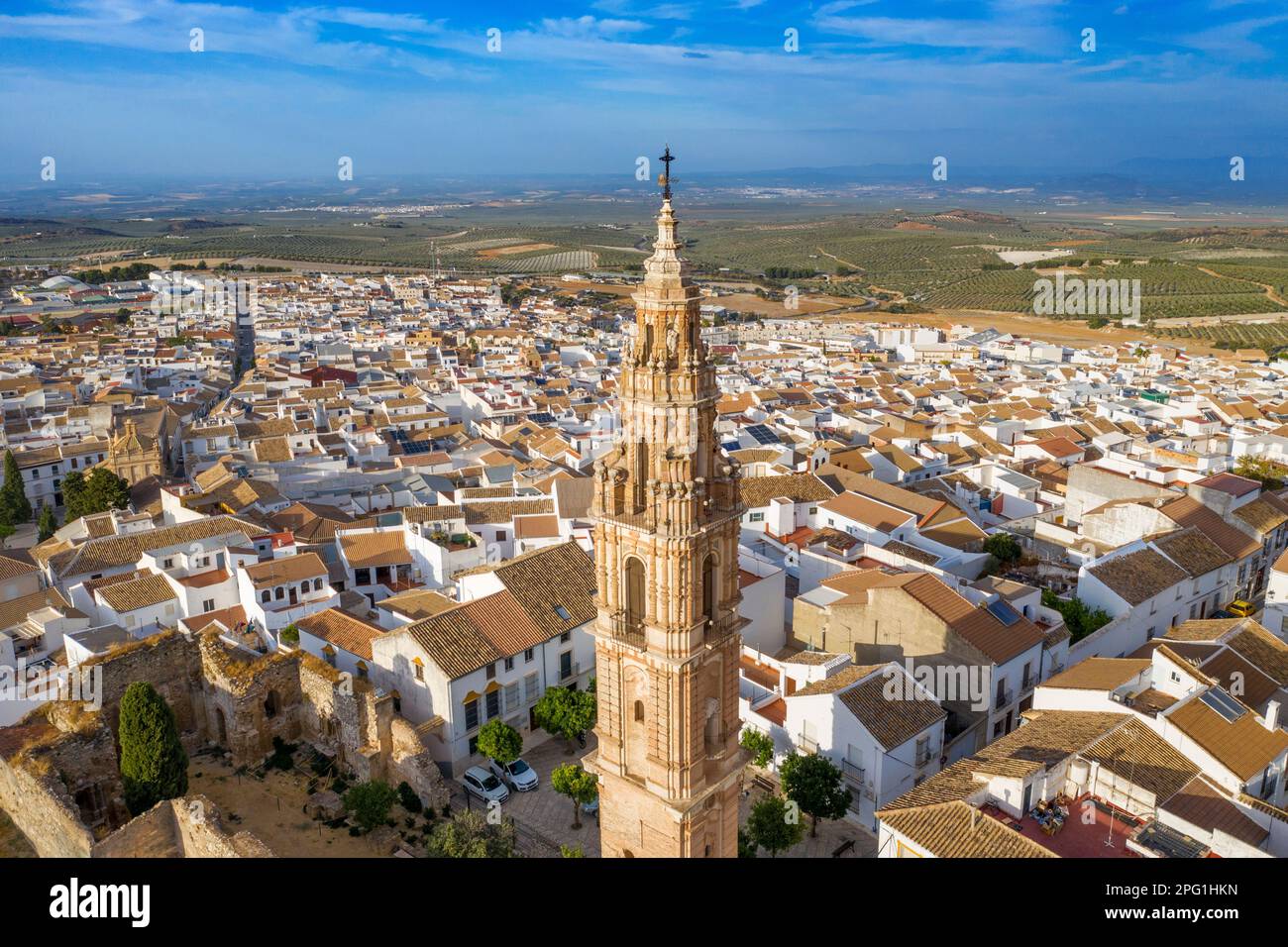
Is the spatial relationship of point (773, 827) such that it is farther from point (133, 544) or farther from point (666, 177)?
point (133, 544)

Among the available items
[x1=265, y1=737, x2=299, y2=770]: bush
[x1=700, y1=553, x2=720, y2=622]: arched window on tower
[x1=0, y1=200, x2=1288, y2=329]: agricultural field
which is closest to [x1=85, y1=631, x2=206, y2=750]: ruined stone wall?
[x1=265, y1=737, x2=299, y2=770]: bush

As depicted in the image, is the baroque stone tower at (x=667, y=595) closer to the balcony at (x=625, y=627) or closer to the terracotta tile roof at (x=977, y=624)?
the balcony at (x=625, y=627)

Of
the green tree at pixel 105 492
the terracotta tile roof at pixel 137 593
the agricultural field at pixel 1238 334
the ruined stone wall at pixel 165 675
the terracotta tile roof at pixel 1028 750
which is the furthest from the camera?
the agricultural field at pixel 1238 334

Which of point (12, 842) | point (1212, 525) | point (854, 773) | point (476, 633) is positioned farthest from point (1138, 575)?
point (12, 842)

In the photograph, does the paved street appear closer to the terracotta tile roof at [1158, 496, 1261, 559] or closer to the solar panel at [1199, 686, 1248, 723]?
the solar panel at [1199, 686, 1248, 723]

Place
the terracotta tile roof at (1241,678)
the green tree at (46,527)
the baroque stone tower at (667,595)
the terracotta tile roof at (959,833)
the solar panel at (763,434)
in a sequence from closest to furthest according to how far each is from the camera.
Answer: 1. the baroque stone tower at (667,595)
2. the terracotta tile roof at (959,833)
3. the terracotta tile roof at (1241,678)
4. the green tree at (46,527)
5. the solar panel at (763,434)

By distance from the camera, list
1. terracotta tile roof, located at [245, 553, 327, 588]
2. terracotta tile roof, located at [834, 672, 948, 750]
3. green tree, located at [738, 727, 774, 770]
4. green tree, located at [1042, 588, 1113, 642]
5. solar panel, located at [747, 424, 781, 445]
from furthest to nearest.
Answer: solar panel, located at [747, 424, 781, 445] < terracotta tile roof, located at [245, 553, 327, 588] < green tree, located at [1042, 588, 1113, 642] < green tree, located at [738, 727, 774, 770] < terracotta tile roof, located at [834, 672, 948, 750]

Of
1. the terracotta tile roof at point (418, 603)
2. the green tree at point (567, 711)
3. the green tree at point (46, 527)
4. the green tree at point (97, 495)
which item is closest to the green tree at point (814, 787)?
the green tree at point (567, 711)
